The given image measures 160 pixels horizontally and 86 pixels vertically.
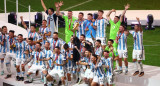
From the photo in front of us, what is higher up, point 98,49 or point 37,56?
point 98,49

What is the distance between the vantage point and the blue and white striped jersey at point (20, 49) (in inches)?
532

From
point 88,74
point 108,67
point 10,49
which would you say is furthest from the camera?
point 10,49

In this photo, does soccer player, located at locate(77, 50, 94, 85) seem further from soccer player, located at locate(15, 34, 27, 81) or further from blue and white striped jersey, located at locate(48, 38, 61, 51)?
soccer player, located at locate(15, 34, 27, 81)

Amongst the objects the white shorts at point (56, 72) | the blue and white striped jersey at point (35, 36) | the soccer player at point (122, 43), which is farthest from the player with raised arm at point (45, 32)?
the soccer player at point (122, 43)

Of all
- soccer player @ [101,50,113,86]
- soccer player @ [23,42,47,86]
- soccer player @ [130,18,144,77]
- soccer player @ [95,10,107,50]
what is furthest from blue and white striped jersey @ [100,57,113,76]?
soccer player @ [23,42,47,86]

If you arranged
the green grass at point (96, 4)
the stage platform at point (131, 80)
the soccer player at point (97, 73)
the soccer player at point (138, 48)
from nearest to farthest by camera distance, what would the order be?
the soccer player at point (97, 73)
the stage platform at point (131, 80)
the soccer player at point (138, 48)
the green grass at point (96, 4)

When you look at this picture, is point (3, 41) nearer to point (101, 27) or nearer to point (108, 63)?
point (101, 27)

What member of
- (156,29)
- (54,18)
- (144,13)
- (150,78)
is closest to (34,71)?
(54,18)

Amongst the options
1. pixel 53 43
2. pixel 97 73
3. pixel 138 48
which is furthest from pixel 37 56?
pixel 138 48

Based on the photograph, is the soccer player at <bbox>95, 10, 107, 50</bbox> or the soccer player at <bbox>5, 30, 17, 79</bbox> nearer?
the soccer player at <bbox>95, 10, 107, 50</bbox>

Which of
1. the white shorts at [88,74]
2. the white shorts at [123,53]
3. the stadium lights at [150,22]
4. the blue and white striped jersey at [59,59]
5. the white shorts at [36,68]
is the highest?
the stadium lights at [150,22]

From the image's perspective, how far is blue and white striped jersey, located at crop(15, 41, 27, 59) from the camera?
13523mm

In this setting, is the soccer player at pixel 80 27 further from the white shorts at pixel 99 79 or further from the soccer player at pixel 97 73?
the white shorts at pixel 99 79

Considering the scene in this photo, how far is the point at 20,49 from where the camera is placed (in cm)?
1357
